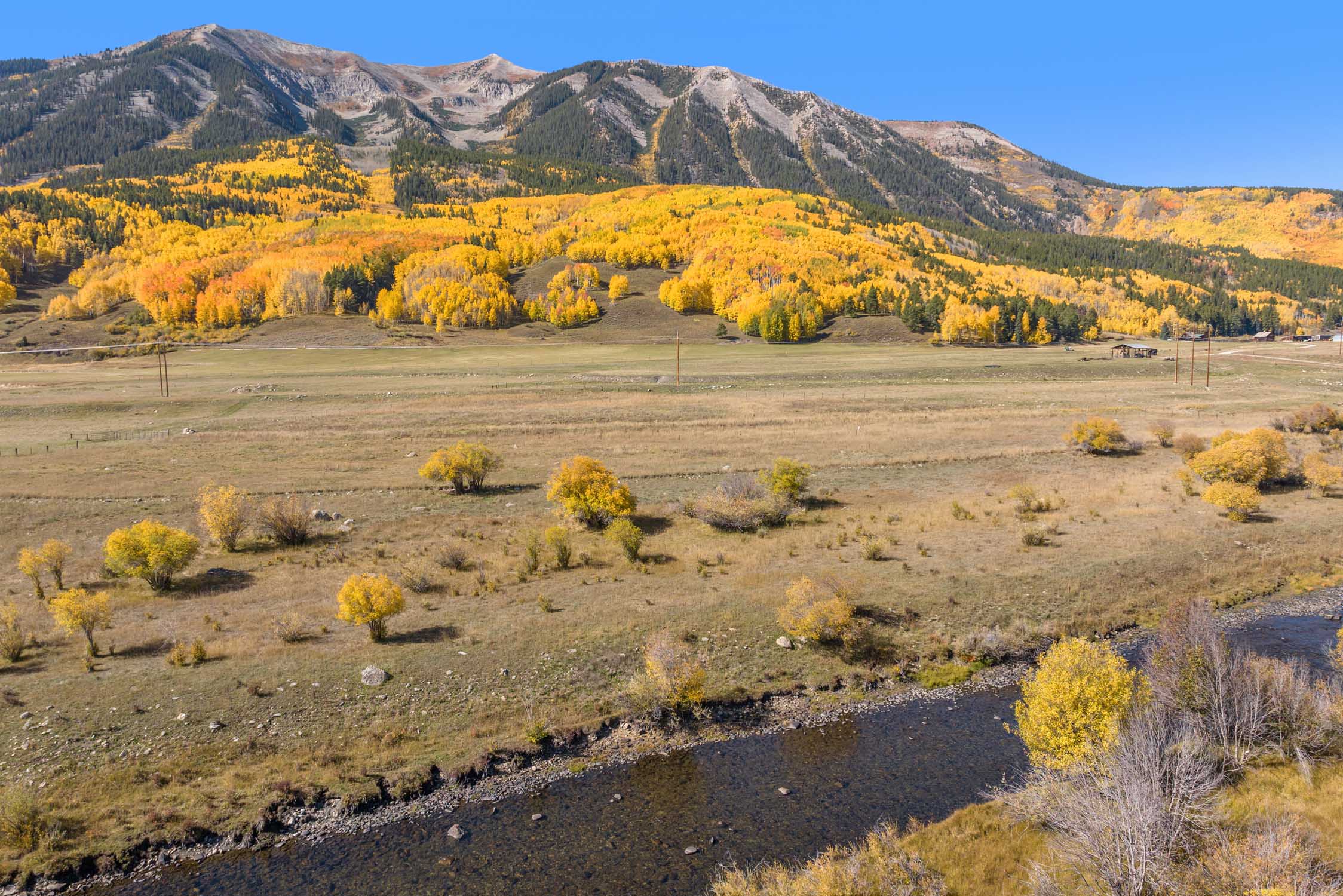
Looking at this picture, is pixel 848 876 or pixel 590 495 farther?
pixel 590 495

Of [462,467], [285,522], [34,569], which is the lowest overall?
[34,569]

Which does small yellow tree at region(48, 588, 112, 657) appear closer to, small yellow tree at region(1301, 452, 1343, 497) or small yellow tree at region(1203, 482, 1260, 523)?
small yellow tree at region(1203, 482, 1260, 523)

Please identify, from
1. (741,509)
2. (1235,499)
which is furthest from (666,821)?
(1235,499)

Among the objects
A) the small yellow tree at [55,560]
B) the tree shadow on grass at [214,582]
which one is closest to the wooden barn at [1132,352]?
the tree shadow on grass at [214,582]

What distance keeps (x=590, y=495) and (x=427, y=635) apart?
43.9 ft

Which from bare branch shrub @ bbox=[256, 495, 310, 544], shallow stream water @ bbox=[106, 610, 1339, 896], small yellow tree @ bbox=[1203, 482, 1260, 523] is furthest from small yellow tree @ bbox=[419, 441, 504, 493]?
small yellow tree @ bbox=[1203, 482, 1260, 523]

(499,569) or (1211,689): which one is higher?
(1211,689)

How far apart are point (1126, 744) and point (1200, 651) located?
6177 mm

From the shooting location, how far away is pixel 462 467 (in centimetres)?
4497

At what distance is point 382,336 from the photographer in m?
153

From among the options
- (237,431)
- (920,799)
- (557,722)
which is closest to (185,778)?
(557,722)

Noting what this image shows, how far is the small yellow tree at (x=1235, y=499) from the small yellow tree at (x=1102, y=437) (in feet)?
43.7

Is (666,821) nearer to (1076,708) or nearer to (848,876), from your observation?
(848,876)

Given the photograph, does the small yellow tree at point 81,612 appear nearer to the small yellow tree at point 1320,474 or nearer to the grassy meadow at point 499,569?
the grassy meadow at point 499,569
